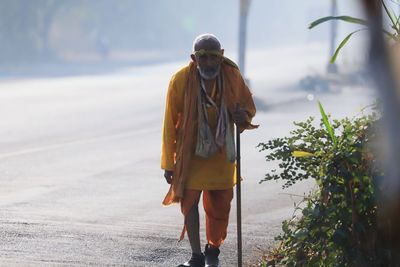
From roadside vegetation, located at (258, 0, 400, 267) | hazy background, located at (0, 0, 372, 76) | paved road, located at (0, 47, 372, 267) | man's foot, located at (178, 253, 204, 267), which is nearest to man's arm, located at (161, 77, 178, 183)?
man's foot, located at (178, 253, 204, 267)

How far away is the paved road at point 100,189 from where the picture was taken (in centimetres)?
846

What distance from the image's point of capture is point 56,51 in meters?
67.6

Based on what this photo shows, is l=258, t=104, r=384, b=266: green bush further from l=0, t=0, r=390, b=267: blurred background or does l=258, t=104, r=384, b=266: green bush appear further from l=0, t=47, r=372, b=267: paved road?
l=0, t=47, r=372, b=267: paved road

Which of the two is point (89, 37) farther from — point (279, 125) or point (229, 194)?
point (229, 194)

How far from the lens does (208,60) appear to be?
294 inches

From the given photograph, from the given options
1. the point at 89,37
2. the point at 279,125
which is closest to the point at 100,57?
the point at 89,37

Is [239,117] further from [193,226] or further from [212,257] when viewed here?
[212,257]

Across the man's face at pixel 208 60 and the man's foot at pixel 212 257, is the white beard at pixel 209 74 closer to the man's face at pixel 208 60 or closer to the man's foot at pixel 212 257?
the man's face at pixel 208 60

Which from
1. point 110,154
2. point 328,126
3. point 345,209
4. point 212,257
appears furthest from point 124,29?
point 345,209

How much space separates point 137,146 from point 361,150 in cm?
1054

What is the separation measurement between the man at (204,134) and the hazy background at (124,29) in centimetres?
2320

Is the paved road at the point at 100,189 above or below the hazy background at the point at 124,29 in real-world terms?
below

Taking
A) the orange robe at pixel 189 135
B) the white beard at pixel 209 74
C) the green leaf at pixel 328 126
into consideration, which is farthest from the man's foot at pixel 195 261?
the green leaf at pixel 328 126

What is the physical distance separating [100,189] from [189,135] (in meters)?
4.49
